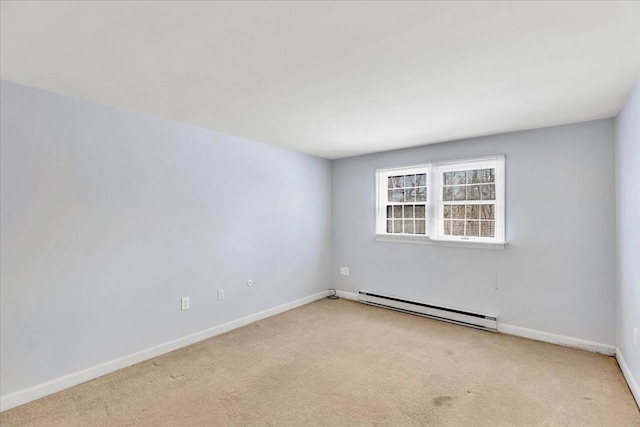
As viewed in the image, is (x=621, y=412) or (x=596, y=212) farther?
(x=596, y=212)

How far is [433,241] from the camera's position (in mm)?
4047

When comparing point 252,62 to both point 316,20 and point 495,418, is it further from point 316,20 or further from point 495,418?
point 495,418

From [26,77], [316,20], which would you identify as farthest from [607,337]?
[26,77]

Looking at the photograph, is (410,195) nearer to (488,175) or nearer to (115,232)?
(488,175)

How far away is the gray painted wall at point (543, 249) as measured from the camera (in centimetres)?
301

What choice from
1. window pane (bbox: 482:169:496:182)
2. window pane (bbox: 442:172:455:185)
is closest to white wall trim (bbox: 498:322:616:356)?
window pane (bbox: 482:169:496:182)

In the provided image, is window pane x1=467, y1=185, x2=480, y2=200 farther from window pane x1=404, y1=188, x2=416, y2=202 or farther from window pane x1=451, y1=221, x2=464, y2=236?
window pane x1=404, y1=188, x2=416, y2=202

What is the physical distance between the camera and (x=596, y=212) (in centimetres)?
303

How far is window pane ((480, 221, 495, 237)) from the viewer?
3664 mm

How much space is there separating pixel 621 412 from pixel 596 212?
1.75 m

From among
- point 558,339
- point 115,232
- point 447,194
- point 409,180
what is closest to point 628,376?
point 558,339

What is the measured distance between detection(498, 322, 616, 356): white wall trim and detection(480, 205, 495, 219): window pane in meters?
1.21

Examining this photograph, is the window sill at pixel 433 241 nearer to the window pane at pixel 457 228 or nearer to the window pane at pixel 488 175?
the window pane at pixel 457 228

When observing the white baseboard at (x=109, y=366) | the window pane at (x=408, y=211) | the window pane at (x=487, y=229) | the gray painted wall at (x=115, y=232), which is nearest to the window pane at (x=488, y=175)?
the window pane at (x=487, y=229)
